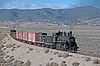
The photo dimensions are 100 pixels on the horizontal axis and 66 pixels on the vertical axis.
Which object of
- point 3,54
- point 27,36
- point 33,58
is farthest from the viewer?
point 27,36

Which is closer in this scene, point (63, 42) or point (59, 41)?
point (63, 42)

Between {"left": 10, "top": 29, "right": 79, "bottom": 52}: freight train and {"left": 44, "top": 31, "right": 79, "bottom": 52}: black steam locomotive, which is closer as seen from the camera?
{"left": 44, "top": 31, "right": 79, "bottom": 52}: black steam locomotive

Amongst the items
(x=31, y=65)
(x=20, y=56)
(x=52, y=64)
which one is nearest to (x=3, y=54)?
(x=20, y=56)

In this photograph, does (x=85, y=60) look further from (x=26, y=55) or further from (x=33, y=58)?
(x=26, y=55)

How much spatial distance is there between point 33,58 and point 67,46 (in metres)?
6.23

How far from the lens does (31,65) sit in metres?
28.5

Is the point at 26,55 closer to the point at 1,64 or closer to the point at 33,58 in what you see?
the point at 33,58

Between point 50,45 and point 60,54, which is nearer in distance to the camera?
point 60,54

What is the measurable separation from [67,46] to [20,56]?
5.62 meters

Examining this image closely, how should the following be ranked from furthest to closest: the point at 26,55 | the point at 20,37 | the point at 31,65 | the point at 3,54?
the point at 20,37 → the point at 3,54 → the point at 26,55 → the point at 31,65

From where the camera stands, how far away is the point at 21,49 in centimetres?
3925

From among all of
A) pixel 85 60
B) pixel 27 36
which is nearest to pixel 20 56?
pixel 85 60

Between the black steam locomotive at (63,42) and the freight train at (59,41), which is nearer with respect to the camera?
the black steam locomotive at (63,42)

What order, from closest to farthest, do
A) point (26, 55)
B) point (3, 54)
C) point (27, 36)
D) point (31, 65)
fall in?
1. point (31, 65)
2. point (26, 55)
3. point (3, 54)
4. point (27, 36)
